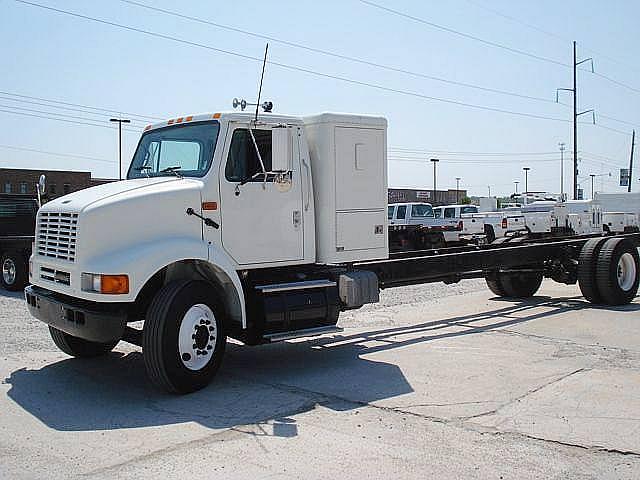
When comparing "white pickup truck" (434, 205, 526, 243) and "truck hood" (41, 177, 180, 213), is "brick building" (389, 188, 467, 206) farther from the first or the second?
"truck hood" (41, 177, 180, 213)

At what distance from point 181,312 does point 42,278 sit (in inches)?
67.4

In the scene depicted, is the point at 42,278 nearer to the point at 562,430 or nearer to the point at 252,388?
the point at 252,388

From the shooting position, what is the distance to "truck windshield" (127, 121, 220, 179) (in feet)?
25.5

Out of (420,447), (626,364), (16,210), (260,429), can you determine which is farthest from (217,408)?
(16,210)

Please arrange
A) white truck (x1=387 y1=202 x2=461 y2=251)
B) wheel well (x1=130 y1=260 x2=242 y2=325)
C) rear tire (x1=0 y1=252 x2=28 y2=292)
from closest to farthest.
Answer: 1. wheel well (x1=130 y1=260 x2=242 y2=325)
2. rear tire (x1=0 y1=252 x2=28 y2=292)
3. white truck (x1=387 y1=202 x2=461 y2=251)

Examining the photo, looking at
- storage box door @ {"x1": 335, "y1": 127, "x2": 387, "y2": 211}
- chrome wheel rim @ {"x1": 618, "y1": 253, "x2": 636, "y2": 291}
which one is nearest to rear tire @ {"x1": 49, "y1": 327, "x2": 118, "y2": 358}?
storage box door @ {"x1": 335, "y1": 127, "x2": 387, "y2": 211}

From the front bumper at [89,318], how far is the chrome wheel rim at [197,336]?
1.95 feet

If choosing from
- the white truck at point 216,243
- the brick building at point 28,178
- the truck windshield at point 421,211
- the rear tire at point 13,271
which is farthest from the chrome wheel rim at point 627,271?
the brick building at point 28,178

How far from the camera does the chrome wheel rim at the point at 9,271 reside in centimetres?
1619

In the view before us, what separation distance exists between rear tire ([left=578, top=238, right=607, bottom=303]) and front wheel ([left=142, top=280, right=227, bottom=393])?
7.98 m

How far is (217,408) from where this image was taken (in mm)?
6668

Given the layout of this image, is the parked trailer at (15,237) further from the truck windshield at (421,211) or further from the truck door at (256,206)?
the truck windshield at (421,211)

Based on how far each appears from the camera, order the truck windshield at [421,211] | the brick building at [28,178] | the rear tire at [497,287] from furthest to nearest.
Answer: the brick building at [28,178] → the truck windshield at [421,211] → the rear tire at [497,287]

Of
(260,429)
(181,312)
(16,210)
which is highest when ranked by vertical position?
(16,210)
